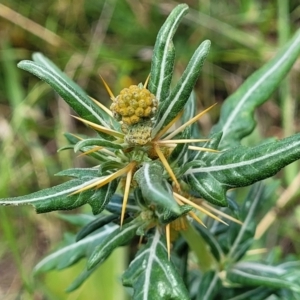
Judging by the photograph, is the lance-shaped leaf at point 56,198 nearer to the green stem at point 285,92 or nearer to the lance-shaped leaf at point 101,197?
the lance-shaped leaf at point 101,197

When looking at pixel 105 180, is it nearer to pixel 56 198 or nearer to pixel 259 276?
pixel 56 198

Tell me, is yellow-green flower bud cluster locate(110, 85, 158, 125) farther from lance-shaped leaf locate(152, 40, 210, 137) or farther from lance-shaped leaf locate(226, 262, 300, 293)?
lance-shaped leaf locate(226, 262, 300, 293)

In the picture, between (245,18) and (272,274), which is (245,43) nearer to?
(245,18)

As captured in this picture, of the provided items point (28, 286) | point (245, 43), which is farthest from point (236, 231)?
point (245, 43)

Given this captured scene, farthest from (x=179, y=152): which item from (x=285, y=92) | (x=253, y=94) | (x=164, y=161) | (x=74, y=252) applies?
(x=285, y=92)

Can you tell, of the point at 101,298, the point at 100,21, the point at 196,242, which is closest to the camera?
the point at 196,242

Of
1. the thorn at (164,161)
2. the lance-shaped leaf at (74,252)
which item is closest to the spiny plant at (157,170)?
the thorn at (164,161)
